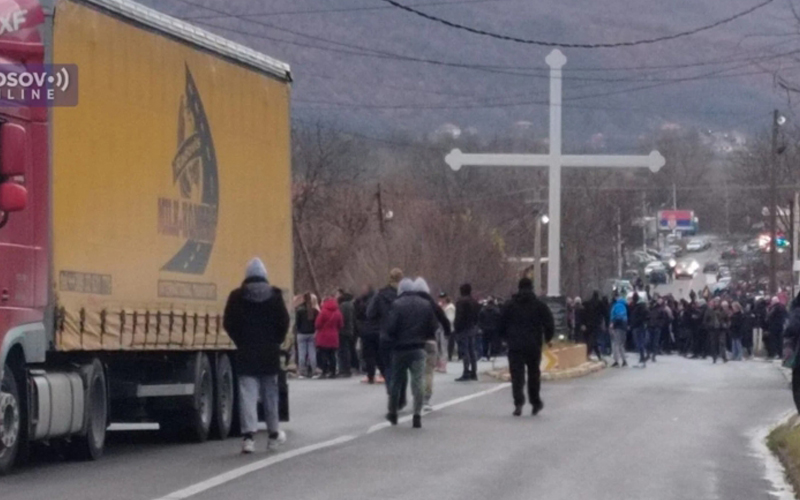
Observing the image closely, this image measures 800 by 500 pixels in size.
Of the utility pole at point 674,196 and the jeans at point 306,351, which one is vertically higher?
the utility pole at point 674,196

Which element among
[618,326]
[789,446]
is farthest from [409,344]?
[618,326]

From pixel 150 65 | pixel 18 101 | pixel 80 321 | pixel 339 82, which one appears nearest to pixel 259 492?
pixel 80 321

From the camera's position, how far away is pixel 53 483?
1324 centimetres

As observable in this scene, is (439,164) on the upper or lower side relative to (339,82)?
lower

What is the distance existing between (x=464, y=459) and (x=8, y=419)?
4101 millimetres

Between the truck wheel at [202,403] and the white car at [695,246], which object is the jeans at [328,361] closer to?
the truck wheel at [202,403]

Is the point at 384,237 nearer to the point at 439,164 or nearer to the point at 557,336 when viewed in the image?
the point at 439,164

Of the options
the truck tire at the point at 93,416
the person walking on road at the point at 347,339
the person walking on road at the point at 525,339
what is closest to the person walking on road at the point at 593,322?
the person walking on road at the point at 347,339

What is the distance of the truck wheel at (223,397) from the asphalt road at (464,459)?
487 mm

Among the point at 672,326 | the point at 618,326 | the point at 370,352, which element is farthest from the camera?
the point at 672,326

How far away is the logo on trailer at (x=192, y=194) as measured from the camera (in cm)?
1656

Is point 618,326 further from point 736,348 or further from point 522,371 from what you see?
point 522,371

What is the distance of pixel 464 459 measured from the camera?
51.0 feet

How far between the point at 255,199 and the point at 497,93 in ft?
512
